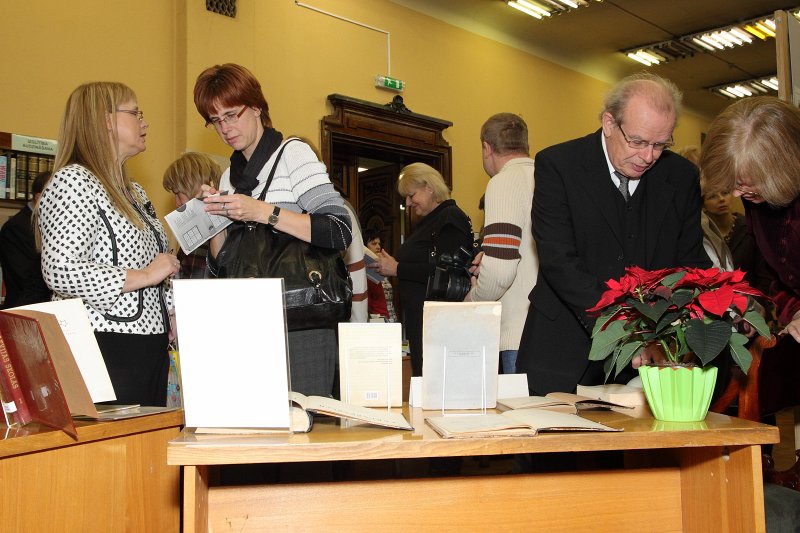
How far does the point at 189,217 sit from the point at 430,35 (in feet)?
16.1

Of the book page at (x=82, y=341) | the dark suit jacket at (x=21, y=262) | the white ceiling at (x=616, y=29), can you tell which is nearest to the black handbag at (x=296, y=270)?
the book page at (x=82, y=341)

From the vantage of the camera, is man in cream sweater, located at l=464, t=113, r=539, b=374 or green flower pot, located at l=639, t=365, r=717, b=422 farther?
man in cream sweater, located at l=464, t=113, r=539, b=374

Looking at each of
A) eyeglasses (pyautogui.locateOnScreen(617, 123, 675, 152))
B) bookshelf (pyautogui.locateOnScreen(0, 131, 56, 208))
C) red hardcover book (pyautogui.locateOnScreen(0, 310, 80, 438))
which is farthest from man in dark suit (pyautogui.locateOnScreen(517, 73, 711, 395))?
bookshelf (pyautogui.locateOnScreen(0, 131, 56, 208))

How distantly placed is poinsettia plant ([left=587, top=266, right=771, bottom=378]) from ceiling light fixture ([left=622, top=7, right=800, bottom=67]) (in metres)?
6.72

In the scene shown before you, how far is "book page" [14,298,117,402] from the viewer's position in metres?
1.60

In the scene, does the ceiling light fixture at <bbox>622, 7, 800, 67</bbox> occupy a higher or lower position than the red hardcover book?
higher

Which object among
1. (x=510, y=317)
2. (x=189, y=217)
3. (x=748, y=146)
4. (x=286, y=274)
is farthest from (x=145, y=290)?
(x=748, y=146)

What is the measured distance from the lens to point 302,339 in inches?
80.4

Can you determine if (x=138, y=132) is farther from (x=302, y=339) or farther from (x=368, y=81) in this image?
(x=368, y=81)

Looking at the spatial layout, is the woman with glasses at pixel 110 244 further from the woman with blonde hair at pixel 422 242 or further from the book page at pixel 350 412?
the woman with blonde hair at pixel 422 242

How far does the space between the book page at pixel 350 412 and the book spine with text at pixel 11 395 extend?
0.54 meters

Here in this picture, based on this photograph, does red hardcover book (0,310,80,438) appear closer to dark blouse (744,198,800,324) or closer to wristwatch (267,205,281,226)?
wristwatch (267,205,281,226)

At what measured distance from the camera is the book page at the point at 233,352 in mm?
1238

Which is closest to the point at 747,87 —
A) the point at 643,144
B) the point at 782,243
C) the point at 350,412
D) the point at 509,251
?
the point at 509,251
